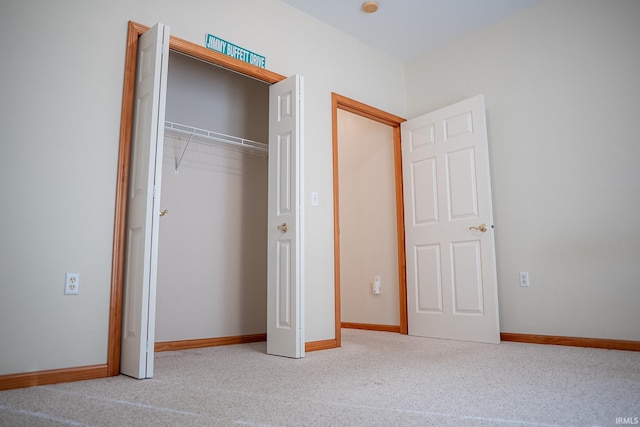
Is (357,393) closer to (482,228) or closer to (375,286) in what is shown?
(482,228)

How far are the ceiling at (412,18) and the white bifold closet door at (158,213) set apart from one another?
36.5 inches

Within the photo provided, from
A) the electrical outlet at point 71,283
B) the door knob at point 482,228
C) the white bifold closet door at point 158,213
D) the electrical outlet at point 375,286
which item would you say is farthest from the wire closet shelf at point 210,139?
the door knob at point 482,228

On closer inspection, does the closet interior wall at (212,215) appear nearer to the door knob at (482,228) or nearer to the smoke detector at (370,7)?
the smoke detector at (370,7)

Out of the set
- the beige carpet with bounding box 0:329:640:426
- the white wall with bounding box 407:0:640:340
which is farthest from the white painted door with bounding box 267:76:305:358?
the white wall with bounding box 407:0:640:340

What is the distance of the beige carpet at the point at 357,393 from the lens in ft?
4.97

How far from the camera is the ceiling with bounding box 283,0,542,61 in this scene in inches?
139

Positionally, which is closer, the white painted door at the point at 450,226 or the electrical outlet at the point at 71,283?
the electrical outlet at the point at 71,283

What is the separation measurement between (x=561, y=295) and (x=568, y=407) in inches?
73.1

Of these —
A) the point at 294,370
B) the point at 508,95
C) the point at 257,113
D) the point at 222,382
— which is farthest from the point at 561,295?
the point at 257,113

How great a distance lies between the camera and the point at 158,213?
2.30m

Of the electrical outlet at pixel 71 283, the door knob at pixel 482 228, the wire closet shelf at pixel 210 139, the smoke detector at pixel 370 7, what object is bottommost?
the electrical outlet at pixel 71 283

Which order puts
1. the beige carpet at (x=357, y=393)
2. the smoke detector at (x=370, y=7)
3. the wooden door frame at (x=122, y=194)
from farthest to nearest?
1. the smoke detector at (x=370, y=7)
2. the wooden door frame at (x=122, y=194)
3. the beige carpet at (x=357, y=393)

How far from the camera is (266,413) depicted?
5.17 feet

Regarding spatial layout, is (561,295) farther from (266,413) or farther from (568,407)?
(266,413)
